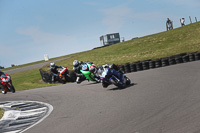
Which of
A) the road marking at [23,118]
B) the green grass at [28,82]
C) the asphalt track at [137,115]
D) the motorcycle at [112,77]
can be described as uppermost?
the motorcycle at [112,77]

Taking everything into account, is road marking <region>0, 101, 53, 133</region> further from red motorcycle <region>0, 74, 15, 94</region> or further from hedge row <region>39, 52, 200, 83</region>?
hedge row <region>39, 52, 200, 83</region>

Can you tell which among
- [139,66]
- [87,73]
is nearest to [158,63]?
[139,66]

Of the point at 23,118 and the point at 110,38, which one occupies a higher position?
the point at 110,38

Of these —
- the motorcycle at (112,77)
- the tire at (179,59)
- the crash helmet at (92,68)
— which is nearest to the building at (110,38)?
the tire at (179,59)

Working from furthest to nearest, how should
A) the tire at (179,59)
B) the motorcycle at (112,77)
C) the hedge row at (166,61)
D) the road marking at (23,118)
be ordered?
1. the tire at (179,59)
2. the hedge row at (166,61)
3. the motorcycle at (112,77)
4. the road marking at (23,118)

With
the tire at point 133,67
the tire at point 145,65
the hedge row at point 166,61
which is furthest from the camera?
the tire at point 133,67

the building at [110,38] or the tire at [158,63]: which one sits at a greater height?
the building at [110,38]

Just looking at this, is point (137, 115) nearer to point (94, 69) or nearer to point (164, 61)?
point (94, 69)

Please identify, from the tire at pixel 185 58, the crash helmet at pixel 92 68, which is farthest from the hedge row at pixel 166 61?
the crash helmet at pixel 92 68

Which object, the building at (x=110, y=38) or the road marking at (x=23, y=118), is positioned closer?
the road marking at (x=23, y=118)

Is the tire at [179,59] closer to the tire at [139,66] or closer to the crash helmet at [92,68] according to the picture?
the tire at [139,66]

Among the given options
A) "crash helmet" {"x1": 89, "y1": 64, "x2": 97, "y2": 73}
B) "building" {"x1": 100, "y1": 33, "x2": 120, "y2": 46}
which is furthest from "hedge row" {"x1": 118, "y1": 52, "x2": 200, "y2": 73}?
"building" {"x1": 100, "y1": 33, "x2": 120, "y2": 46}

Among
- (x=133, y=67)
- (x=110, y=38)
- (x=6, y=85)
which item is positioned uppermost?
(x=110, y=38)

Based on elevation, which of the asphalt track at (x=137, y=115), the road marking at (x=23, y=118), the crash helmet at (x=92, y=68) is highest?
the crash helmet at (x=92, y=68)
